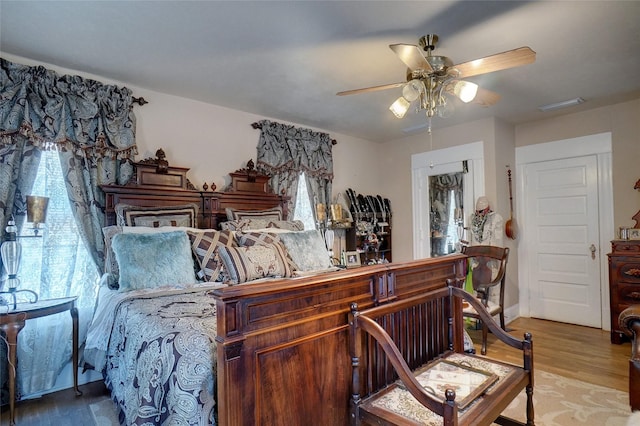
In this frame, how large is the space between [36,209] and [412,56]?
2.66 meters

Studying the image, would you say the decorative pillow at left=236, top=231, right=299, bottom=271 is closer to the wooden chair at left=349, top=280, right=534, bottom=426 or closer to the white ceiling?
the wooden chair at left=349, top=280, right=534, bottom=426

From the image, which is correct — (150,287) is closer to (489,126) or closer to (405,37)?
(405,37)

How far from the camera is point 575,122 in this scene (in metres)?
4.02

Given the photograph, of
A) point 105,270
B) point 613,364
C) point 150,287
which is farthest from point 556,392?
point 105,270

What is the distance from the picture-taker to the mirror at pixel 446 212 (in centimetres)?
449

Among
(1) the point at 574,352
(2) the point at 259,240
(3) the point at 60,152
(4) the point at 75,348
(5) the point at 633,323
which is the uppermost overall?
(3) the point at 60,152

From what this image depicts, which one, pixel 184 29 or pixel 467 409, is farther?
pixel 184 29

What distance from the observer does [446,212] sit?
4672 mm

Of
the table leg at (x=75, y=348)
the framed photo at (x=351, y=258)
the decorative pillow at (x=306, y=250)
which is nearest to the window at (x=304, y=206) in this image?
the framed photo at (x=351, y=258)

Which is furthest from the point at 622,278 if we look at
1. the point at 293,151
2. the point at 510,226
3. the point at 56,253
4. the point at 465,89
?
the point at 56,253

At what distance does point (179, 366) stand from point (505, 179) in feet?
14.0

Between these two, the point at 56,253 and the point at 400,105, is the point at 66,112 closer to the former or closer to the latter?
the point at 56,253

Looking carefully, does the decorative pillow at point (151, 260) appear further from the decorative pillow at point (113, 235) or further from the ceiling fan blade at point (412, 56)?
the ceiling fan blade at point (412, 56)

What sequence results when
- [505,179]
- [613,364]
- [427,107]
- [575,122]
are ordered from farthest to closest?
[505,179]
[575,122]
[613,364]
[427,107]
